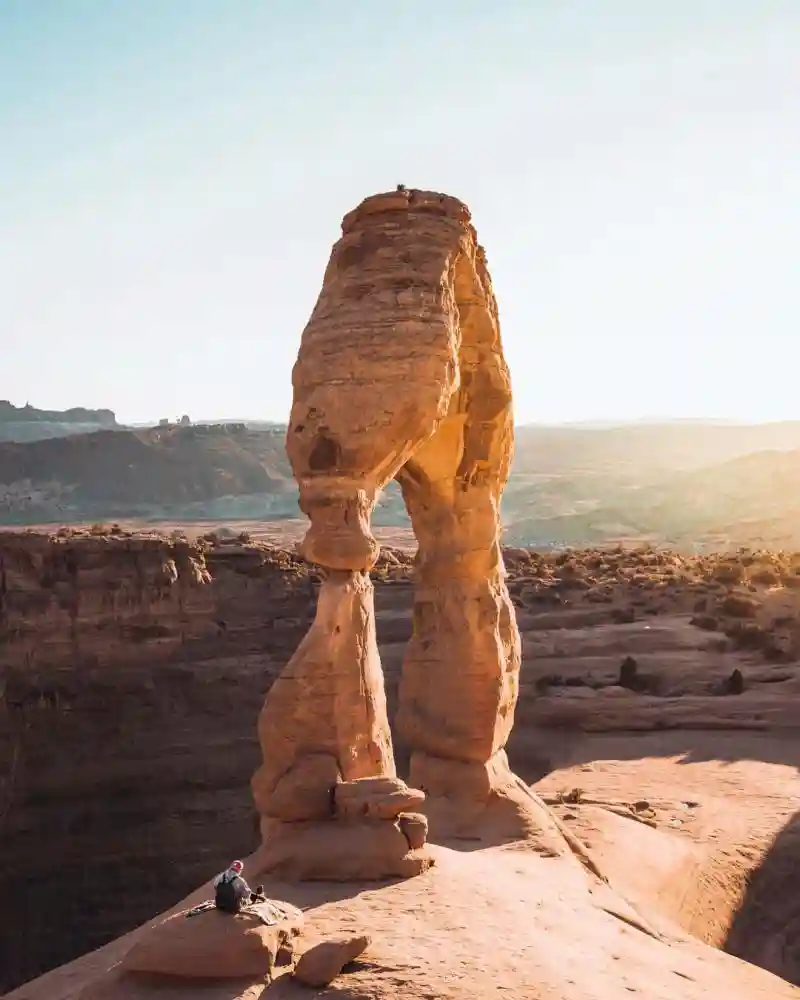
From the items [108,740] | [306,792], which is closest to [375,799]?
[306,792]

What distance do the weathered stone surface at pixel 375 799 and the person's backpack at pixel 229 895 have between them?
204 cm

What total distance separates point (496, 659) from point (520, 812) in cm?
169

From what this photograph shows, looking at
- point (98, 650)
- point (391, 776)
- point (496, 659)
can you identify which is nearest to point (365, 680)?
point (391, 776)

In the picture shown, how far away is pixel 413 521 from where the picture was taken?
483 inches

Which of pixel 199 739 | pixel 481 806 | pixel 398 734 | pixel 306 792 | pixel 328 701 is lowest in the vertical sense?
pixel 199 739

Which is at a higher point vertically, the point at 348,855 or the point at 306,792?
the point at 306,792

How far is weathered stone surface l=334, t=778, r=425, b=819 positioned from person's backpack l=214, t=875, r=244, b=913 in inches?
80.5

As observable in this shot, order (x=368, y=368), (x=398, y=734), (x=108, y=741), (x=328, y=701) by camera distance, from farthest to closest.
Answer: (x=108, y=741) → (x=398, y=734) → (x=368, y=368) → (x=328, y=701)

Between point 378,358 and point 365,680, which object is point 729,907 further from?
point 378,358

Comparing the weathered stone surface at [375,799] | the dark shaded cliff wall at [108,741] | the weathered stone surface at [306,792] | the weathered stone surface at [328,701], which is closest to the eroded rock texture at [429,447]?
the weathered stone surface at [328,701]

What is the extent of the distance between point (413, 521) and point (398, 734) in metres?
2.67

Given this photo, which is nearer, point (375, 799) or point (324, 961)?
point (324, 961)

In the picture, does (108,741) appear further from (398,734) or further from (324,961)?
(324,961)

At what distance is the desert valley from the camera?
25.6ft
